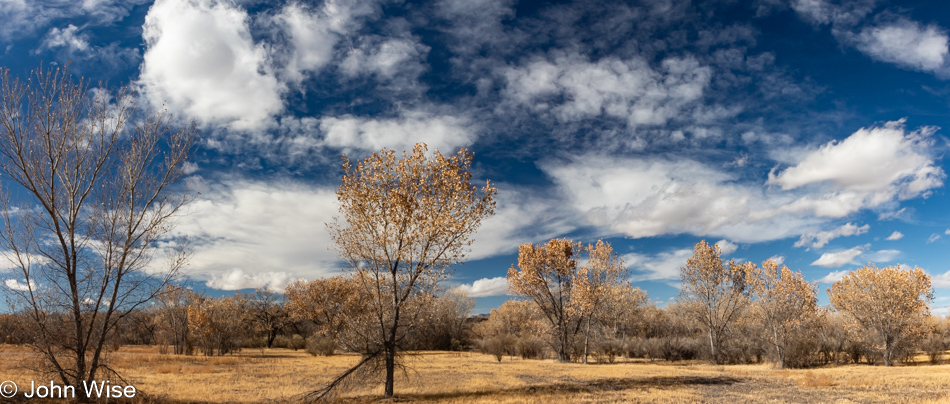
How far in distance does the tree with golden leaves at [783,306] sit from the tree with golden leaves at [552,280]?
15.8 metres

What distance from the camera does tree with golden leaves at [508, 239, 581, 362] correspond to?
1612 inches

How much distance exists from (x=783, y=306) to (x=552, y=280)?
19075 mm

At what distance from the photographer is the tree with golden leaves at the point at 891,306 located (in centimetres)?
3881

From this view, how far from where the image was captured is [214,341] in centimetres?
4875

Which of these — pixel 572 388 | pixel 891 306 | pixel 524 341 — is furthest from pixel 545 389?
pixel 891 306

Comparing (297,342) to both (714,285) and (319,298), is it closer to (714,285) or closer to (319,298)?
(319,298)

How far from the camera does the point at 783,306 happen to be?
36688 millimetres

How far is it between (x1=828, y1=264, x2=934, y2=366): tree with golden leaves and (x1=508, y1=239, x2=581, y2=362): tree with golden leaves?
2664 cm

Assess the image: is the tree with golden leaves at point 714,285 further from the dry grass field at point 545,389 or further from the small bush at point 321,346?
the small bush at point 321,346

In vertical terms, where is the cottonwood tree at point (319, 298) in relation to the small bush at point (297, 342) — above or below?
above

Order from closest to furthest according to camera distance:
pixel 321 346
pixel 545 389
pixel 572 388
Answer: pixel 545 389 → pixel 572 388 → pixel 321 346

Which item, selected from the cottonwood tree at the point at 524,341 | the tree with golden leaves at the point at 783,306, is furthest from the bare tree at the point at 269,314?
the tree with golden leaves at the point at 783,306

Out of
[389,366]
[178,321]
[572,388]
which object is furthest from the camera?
[178,321]

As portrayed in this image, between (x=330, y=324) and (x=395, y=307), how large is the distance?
47.1 m
